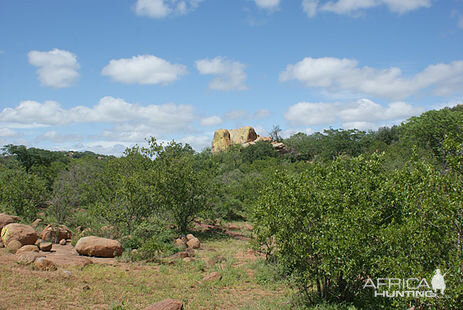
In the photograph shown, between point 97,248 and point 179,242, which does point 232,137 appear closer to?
point 179,242

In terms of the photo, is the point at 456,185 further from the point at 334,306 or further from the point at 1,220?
the point at 1,220

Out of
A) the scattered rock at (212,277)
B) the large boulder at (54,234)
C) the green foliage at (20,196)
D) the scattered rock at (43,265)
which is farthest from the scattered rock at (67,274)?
the green foliage at (20,196)

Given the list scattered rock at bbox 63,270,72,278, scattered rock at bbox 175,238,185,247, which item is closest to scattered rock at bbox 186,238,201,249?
scattered rock at bbox 175,238,185,247

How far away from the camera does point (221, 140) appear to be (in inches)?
3659

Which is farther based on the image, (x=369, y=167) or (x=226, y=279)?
(x=226, y=279)

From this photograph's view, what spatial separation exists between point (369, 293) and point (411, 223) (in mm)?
3754

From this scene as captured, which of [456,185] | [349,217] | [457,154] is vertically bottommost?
[349,217]

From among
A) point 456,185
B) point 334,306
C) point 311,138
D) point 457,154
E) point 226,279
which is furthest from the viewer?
point 311,138

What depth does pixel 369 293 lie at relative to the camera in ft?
31.7

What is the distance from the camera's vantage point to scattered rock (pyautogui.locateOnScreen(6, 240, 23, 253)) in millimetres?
14448

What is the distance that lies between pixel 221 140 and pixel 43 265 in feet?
267

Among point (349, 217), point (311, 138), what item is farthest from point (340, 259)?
point (311, 138)

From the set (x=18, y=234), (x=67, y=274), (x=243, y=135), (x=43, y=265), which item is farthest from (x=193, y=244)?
(x=243, y=135)

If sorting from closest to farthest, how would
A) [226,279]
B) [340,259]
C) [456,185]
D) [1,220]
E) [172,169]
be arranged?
[456,185] < [340,259] < [226,279] < [1,220] < [172,169]
